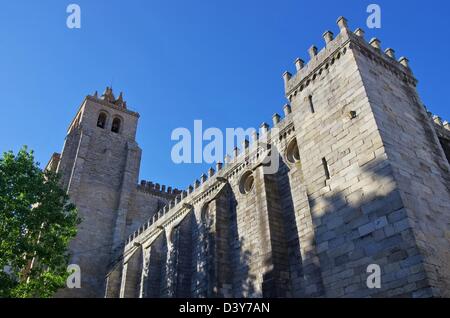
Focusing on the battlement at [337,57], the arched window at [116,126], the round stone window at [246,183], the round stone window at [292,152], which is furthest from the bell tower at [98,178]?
the battlement at [337,57]

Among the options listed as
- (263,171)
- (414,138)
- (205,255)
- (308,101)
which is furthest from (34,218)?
(414,138)

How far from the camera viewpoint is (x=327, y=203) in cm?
Result: 1147

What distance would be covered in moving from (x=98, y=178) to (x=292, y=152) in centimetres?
Answer: 2268

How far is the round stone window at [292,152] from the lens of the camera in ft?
54.4

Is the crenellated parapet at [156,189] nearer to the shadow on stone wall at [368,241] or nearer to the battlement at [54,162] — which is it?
the battlement at [54,162]

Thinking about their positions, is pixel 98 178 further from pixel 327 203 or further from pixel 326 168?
pixel 327 203

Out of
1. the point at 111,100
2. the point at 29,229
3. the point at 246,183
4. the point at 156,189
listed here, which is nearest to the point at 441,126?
the point at 246,183

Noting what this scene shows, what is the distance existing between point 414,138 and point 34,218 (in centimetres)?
1418

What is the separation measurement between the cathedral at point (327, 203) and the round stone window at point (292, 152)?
0.05 m

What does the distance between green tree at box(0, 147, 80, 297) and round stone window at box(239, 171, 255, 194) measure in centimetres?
798

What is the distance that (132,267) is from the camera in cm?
2570
